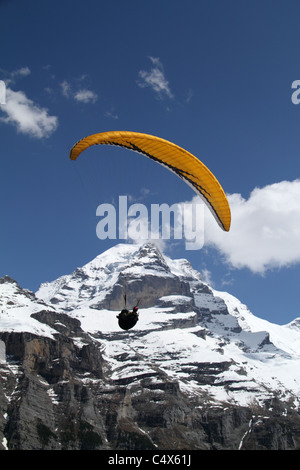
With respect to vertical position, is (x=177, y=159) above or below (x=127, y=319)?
above

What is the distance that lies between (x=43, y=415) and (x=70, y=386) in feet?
69.8

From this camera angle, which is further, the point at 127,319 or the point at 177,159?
the point at 177,159

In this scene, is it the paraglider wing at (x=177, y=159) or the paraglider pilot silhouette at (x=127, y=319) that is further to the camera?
the paraglider wing at (x=177, y=159)

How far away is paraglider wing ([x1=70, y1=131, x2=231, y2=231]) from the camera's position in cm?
3162

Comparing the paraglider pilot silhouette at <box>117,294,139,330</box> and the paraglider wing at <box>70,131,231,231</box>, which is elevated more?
the paraglider wing at <box>70,131,231,231</box>

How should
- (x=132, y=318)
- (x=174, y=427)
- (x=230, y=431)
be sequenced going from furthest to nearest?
(x=230, y=431)
(x=174, y=427)
(x=132, y=318)

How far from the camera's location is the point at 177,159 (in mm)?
32500

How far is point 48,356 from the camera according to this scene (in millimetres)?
185000

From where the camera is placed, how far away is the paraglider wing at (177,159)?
1245 inches

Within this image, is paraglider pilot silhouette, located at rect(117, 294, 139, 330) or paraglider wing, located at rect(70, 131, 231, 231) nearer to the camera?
paraglider pilot silhouette, located at rect(117, 294, 139, 330)

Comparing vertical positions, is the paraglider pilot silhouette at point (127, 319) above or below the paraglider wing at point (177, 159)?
below
